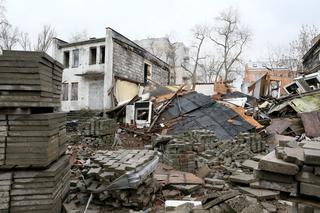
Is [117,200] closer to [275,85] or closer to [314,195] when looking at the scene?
[314,195]

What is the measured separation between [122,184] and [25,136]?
1.89 m

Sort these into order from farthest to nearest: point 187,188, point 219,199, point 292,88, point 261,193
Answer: point 292,88 < point 187,188 < point 261,193 < point 219,199

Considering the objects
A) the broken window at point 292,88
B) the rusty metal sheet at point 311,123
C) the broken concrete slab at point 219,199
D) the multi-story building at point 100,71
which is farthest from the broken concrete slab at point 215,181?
the multi-story building at point 100,71

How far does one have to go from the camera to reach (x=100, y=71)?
66.5 ft

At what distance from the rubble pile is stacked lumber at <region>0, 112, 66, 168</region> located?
1236mm

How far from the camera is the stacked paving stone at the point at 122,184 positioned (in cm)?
512

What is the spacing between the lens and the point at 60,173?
514 cm

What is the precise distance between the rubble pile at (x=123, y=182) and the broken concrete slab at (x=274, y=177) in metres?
2.47

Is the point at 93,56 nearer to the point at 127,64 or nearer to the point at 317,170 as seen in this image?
the point at 127,64

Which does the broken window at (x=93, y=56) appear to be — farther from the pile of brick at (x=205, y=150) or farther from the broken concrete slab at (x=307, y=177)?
the broken concrete slab at (x=307, y=177)

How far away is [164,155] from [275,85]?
16.4 m

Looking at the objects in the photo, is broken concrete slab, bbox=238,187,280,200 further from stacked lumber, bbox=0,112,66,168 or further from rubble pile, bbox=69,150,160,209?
stacked lumber, bbox=0,112,66,168

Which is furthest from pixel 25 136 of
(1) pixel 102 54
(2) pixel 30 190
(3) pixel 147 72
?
(3) pixel 147 72

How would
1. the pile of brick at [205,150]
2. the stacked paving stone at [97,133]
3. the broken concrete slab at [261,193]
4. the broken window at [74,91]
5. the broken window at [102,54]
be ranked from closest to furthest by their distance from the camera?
1. the broken concrete slab at [261,193]
2. the pile of brick at [205,150]
3. the stacked paving stone at [97,133]
4. the broken window at [102,54]
5. the broken window at [74,91]
